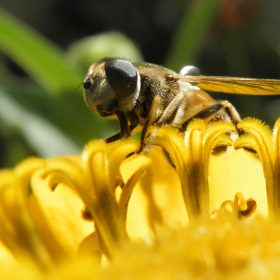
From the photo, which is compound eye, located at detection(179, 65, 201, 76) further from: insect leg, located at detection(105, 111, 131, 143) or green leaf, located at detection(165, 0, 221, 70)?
green leaf, located at detection(165, 0, 221, 70)

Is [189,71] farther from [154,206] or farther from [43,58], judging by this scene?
[43,58]

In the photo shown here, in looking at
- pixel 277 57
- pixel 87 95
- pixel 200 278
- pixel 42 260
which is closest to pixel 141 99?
pixel 87 95

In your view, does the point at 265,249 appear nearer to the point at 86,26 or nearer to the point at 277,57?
the point at 277,57

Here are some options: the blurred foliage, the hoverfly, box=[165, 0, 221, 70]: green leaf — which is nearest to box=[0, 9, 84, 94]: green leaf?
the blurred foliage

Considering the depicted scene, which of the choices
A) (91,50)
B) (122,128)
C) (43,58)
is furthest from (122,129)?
(91,50)

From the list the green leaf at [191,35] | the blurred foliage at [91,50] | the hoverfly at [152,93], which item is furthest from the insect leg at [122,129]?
the green leaf at [191,35]
